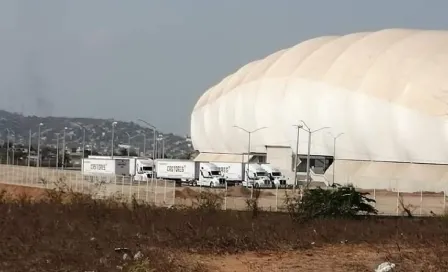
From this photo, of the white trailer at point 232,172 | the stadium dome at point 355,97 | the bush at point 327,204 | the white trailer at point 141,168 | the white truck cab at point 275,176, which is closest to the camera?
the bush at point 327,204

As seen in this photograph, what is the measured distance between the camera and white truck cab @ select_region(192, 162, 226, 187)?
7406 cm

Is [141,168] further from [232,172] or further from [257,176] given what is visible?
[257,176]

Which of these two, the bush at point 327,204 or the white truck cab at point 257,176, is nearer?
the bush at point 327,204

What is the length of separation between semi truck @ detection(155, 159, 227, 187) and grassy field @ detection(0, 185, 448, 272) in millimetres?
51928

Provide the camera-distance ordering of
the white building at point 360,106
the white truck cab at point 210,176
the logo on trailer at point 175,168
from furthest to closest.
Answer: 1. the logo on trailer at point 175,168
2. the white truck cab at point 210,176
3. the white building at point 360,106

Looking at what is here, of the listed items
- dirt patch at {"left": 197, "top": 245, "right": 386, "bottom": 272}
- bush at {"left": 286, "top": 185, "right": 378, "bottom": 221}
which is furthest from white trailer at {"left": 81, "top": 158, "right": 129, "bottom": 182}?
dirt patch at {"left": 197, "top": 245, "right": 386, "bottom": 272}

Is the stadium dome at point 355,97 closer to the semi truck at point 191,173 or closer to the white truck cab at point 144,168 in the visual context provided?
the semi truck at point 191,173

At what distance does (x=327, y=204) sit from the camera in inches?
963

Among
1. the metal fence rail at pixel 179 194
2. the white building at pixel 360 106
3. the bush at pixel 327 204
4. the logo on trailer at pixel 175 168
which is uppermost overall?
the white building at pixel 360 106

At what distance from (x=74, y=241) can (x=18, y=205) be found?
8.87m

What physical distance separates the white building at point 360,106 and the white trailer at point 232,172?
907cm

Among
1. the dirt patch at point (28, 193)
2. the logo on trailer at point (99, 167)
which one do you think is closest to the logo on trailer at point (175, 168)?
the logo on trailer at point (99, 167)

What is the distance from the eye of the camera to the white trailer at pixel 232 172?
250ft

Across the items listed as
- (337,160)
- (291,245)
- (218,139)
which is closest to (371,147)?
(337,160)
